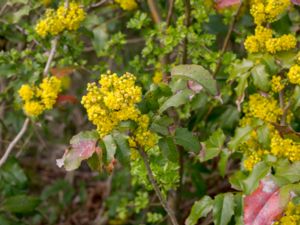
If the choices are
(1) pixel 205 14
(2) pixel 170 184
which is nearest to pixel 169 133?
(2) pixel 170 184

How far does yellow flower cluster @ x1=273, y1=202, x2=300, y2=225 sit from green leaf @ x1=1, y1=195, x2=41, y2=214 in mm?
1328

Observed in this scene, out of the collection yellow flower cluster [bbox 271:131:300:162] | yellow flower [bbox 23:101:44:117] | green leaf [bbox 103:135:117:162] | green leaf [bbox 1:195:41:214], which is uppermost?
green leaf [bbox 103:135:117:162]

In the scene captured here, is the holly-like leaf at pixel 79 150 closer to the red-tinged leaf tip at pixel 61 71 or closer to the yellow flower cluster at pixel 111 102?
the yellow flower cluster at pixel 111 102

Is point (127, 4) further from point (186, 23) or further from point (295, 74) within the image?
point (295, 74)

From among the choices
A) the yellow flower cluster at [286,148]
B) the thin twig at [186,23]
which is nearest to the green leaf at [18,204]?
the thin twig at [186,23]

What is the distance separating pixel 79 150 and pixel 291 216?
69 cm

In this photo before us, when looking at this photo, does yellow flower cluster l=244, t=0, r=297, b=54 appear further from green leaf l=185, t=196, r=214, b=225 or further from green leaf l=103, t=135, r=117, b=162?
green leaf l=103, t=135, r=117, b=162

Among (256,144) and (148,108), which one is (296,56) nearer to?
(256,144)

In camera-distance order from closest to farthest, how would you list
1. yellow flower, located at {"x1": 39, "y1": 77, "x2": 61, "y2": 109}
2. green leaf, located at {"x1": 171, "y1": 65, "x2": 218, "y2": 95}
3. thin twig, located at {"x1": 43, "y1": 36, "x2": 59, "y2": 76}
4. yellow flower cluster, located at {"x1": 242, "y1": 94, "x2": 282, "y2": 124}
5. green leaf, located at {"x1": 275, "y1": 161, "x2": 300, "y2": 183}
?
1. green leaf, located at {"x1": 275, "y1": 161, "x2": 300, "y2": 183}
2. green leaf, located at {"x1": 171, "y1": 65, "x2": 218, "y2": 95}
3. yellow flower cluster, located at {"x1": 242, "y1": 94, "x2": 282, "y2": 124}
4. yellow flower, located at {"x1": 39, "y1": 77, "x2": 61, "y2": 109}
5. thin twig, located at {"x1": 43, "y1": 36, "x2": 59, "y2": 76}

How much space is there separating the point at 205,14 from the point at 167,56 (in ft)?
1.39

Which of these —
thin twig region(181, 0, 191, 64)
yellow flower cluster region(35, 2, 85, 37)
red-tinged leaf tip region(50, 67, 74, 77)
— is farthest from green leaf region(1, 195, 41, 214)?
thin twig region(181, 0, 191, 64)

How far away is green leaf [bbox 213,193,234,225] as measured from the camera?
195 centimetres

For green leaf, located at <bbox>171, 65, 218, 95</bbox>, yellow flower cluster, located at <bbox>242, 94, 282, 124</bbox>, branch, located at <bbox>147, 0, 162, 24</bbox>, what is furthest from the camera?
branch, located at <bbox>147, 0, 162, 24</bbox>

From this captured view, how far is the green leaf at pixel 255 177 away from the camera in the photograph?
6.23 feet
